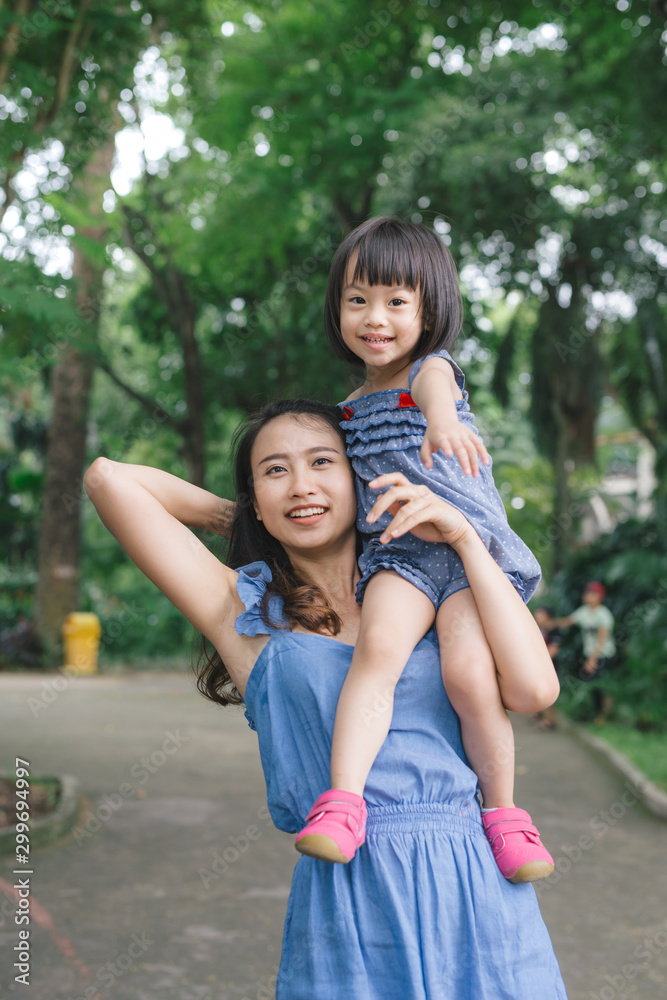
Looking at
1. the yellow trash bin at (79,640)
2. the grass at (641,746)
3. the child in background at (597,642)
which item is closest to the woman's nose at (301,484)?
the grass at (641,746)

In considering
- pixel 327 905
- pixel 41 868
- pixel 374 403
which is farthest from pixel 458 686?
pixel 41 868

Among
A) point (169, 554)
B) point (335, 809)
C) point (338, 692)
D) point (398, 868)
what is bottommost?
point (398, 868)

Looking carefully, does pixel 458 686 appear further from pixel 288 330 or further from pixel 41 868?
pixel 288 330

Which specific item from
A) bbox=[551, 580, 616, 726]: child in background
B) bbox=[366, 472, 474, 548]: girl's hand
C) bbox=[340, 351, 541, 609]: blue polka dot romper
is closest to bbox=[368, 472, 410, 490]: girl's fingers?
bbox=[366, 472, 474, 548]: girl's hand

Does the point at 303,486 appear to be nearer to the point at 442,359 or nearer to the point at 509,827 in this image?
the point at 442,359

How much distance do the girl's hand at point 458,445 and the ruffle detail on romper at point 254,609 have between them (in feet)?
1.51

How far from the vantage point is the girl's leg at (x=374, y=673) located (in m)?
1.73

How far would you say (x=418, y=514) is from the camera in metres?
1.73

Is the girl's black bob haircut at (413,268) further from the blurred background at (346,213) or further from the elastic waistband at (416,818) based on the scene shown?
the blurred background at (346,213)

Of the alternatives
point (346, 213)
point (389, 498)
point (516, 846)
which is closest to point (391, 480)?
point (389, 498)

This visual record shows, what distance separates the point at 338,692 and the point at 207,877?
4575 mm

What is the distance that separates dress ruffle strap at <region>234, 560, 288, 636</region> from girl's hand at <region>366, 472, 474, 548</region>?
35cm

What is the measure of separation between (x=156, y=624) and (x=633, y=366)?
1033 centimetres

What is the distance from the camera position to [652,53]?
8742 mm
